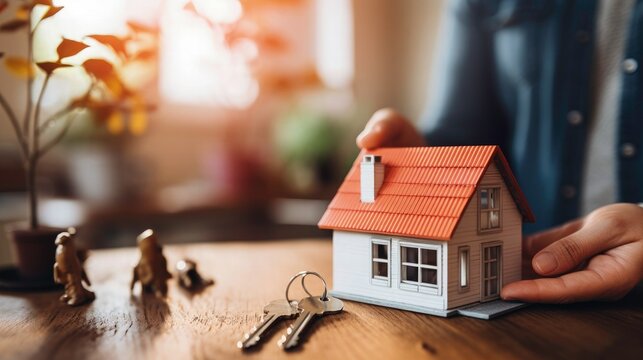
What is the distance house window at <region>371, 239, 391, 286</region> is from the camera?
1.11m

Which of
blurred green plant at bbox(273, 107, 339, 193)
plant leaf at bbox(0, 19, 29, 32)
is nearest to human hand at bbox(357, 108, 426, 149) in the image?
plant leaf at bbox(0, 19, 29, 32)

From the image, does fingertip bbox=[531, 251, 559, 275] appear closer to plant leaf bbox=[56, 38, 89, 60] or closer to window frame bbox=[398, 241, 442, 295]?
window frame bbox=[398, 241, 442, 295]

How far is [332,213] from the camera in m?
1.19

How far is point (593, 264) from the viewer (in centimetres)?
108

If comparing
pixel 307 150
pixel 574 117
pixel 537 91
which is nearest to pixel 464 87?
pixel 537 91

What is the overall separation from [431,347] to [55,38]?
2.90m

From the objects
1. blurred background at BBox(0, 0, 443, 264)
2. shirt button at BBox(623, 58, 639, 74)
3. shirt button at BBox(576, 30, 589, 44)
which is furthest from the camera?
blurred background at BBox(0, 0, 443, 264)

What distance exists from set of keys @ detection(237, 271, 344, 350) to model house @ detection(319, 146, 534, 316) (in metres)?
0.09

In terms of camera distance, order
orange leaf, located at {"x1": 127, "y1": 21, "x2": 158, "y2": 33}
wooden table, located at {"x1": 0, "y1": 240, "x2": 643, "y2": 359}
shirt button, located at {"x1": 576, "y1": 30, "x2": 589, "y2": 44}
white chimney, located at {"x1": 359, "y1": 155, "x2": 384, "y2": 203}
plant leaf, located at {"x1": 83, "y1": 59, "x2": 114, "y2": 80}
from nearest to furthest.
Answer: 1. wooden table, located at {"x1": 0, "y1": 240, "x2": 643, "y2": 359}
2. white chimney, located at {"x1": 359, "y1": 155, "x2": 384, "y2": 203}
3. plant leaf, located at {"x1": 83, "y1": 59, "x2": 114, "y2": 80}
4. orange leaf, located at {"x1": 127, "y1": 21, "x2": 158, "y2": 33}
5. shirt button, located at {"x1": 576, "y1": 30, "x2": 589, "y2": 44}

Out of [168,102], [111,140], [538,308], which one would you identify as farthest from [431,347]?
[168,102]

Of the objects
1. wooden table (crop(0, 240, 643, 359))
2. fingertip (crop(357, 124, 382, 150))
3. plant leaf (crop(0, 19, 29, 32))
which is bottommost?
wooden table (crop(0, 240, 643, 359))

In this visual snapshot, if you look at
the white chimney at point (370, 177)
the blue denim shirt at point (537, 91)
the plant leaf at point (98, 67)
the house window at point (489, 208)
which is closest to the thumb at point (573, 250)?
the house window at point (489, 208)

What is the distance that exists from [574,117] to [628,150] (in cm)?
19

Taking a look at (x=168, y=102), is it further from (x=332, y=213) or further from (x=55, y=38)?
(x=332, y=213)
